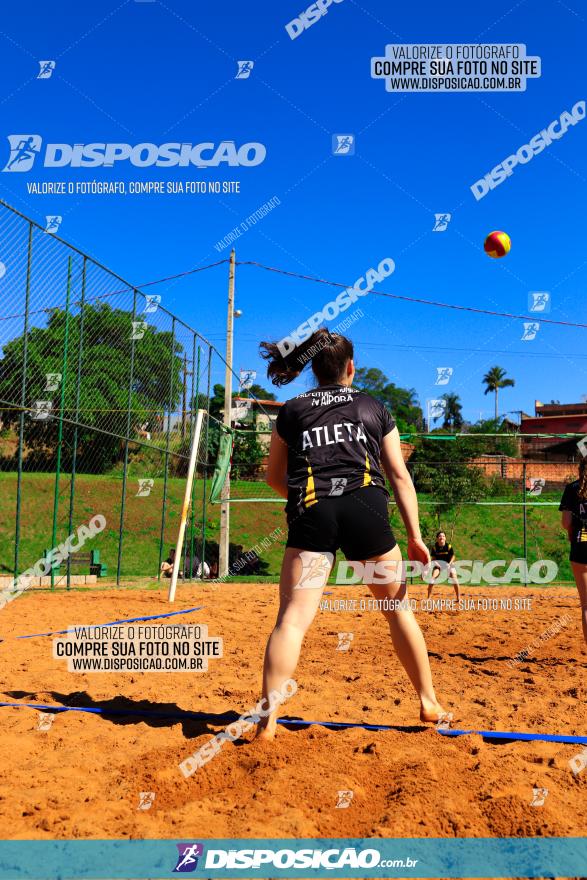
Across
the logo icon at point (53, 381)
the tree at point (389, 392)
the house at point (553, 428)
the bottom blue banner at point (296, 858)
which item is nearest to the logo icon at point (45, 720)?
the bottom blue banner at point (296, 858)

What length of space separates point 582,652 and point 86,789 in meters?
4.94

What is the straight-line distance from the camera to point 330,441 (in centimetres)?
319

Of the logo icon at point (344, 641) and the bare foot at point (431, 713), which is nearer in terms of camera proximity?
the bare foot at point (431, 713)

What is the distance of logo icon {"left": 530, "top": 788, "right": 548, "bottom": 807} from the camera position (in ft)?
7.94

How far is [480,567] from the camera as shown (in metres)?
20.3

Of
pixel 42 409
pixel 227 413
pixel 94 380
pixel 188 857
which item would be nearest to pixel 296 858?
pixel 188 857

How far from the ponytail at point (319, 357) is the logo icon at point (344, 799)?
1.80 meters

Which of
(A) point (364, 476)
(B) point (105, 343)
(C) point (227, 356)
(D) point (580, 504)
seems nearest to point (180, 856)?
(A) point (364, 476)

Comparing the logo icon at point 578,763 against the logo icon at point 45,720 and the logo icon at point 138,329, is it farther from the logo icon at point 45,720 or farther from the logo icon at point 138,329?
the logo icon at point 138,329

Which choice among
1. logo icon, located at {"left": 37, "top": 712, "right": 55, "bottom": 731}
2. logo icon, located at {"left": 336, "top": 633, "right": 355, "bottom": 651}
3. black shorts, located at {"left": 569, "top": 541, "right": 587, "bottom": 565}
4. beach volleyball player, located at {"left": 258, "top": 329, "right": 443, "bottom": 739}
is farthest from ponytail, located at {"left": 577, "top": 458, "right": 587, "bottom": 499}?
logo icon, located at {"left": 37, "top": 712, "right": 55, "bottom": 731}

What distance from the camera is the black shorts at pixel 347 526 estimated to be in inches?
120

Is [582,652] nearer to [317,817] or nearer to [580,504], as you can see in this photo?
[580,504]

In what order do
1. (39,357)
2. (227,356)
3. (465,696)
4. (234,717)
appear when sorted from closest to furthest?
(234,717) → (465,696) → (39,357) → (227,356)

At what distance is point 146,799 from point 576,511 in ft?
13.6
